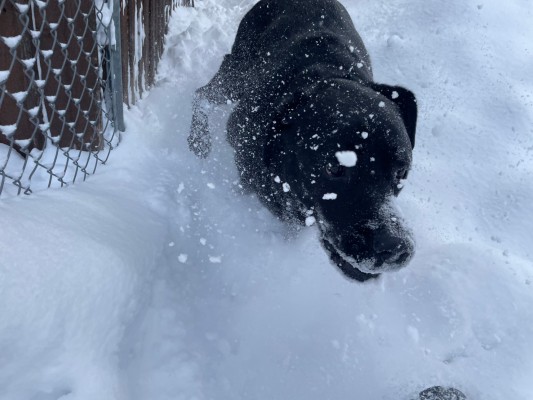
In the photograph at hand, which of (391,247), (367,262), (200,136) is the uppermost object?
(391,247)

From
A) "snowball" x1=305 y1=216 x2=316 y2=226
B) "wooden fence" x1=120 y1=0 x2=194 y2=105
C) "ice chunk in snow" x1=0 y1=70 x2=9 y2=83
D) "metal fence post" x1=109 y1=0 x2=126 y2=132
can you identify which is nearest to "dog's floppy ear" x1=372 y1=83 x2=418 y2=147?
"snowball" x1=305 y1=216 x2=316 y2=226

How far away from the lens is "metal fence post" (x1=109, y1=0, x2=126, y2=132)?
92.5 inches

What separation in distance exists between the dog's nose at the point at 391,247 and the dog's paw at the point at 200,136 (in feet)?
4.63

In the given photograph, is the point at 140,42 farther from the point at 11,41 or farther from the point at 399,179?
the point at 399,179

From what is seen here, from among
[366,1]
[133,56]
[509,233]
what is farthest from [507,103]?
[133,56]

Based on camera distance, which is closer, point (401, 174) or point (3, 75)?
point (3, 75)

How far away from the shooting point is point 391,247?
1.82 m

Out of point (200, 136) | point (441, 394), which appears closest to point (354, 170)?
point (441, 394)

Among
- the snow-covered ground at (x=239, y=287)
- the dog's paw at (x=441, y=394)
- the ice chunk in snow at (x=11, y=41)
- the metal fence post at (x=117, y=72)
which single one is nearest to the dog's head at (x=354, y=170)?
the snow-covered ground at (x=239, y=287)

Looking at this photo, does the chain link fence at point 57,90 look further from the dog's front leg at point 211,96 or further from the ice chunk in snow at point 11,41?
the dog's front leg at point 211,96

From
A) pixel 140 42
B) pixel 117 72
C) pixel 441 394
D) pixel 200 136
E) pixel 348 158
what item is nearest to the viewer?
pixel 441 394

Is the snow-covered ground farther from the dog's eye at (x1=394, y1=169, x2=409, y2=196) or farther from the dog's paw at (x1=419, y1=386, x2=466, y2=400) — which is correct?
the dog's eye at (x1=394, y1=169, x2=409, y2=196)

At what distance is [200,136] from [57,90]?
1.01m

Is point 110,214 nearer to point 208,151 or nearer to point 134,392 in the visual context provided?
point 134,392
